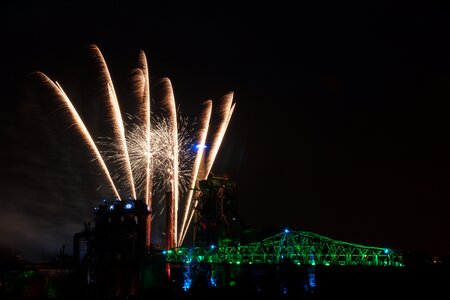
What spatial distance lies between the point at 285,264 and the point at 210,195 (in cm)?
2201

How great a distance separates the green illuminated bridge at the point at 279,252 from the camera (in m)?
85.1

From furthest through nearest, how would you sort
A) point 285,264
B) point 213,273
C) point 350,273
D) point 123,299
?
point 213,273
point 350,273
point 285,264
point 123,299

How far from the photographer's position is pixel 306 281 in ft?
266

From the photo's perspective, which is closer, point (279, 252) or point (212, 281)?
point (279, 252)

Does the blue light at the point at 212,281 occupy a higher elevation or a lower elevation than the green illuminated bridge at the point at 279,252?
lower

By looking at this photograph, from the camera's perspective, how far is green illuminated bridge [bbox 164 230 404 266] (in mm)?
85088

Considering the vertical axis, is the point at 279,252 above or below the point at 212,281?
above

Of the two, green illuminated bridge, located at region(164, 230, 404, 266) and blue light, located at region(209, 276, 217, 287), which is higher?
green illuminated bridge, located at region(164, 230, 404, 266)

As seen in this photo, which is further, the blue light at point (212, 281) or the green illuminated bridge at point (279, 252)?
the blue light at point (212, 281)

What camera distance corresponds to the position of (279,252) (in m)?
84.3

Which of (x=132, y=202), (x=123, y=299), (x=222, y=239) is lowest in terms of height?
(x=123, y=299)

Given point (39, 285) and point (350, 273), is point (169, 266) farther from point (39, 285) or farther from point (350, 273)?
point (350, 273)

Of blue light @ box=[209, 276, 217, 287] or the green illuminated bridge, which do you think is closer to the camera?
the green illuminated bridge

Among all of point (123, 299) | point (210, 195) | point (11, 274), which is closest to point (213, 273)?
point (210, 195)
